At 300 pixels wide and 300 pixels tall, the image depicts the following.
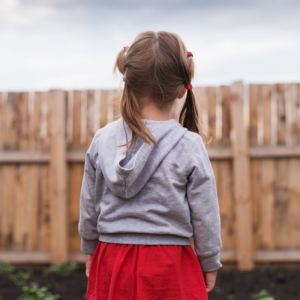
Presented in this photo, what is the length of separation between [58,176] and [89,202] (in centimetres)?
268

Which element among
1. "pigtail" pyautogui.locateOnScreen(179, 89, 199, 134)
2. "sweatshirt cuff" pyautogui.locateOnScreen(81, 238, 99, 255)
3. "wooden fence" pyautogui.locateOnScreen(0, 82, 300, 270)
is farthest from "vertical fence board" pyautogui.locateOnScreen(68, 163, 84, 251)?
"pigtail" pyautogui.locateOnScreen(179, 89, 199, 134)

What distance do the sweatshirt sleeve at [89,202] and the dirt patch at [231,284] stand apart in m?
1.96

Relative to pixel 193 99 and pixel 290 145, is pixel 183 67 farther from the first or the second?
pixel 290 145

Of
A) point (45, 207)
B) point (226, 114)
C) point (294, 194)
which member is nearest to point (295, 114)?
point (226, 114)

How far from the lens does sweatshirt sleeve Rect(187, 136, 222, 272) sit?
1.42 m

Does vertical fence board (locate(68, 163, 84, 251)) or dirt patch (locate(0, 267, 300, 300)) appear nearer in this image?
dirt patch (locate(0, 267, 300, 300))

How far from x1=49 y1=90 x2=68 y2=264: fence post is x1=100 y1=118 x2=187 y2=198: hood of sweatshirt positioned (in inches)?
112

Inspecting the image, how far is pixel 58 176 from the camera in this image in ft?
13.7

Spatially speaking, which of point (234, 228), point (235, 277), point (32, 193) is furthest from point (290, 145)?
point (32, 193)

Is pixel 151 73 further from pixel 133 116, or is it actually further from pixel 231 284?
pixel 231 284

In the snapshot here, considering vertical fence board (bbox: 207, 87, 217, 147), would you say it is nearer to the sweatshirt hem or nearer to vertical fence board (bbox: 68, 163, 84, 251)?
vertical fence board (bbox: 68, 163, 84, 251)

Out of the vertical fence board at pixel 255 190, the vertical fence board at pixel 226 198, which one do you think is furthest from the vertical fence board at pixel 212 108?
the vertical fence board at pixel 255 190

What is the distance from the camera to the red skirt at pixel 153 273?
1.37 metres

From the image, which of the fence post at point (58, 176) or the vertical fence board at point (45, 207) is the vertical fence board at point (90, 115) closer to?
the fence post at point (58, 176)
